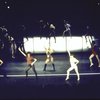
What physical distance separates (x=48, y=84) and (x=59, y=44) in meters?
8.32

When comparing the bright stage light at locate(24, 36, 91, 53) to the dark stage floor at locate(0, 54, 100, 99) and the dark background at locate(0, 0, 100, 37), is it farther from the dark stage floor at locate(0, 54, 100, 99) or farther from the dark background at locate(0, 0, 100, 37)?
the dark stage floor at locate(0, 54, 100, 99)

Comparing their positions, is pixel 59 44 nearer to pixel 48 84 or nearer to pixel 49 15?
pixel 49 15

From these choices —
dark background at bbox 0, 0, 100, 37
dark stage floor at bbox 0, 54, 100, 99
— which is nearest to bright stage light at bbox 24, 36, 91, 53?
dark background at bbox 0, 0, 100, 37

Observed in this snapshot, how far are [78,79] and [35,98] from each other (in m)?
2.59

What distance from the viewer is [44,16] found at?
20.7 metres

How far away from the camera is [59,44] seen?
782 inches

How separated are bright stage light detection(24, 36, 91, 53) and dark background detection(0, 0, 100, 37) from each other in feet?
1.33

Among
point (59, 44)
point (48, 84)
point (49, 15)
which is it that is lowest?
point (48, 84)

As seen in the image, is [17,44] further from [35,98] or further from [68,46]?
[35,98]

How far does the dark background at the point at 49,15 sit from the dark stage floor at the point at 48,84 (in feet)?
14.1

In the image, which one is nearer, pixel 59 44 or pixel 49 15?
pixel 59 44

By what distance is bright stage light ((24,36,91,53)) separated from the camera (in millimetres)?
19234

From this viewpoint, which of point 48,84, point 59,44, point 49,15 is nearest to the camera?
point 48,84

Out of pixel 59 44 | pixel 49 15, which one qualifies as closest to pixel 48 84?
pixel 59 44
